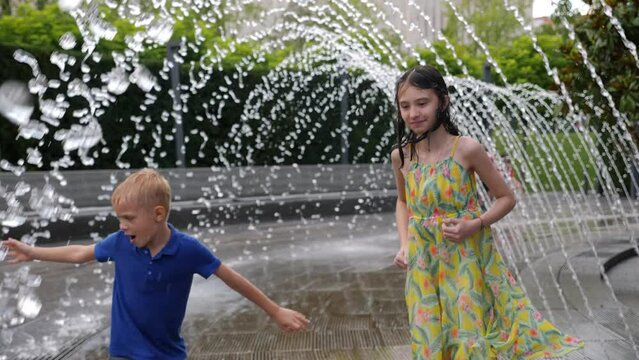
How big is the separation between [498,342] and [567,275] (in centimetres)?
366

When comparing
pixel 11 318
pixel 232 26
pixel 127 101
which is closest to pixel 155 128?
pixel 127 101

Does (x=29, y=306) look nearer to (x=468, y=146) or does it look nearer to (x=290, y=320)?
(x=290, y=320)

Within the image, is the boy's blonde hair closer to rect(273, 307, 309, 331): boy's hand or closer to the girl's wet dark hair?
rect(273, 307, 309, 331): boy's hand

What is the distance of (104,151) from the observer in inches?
582

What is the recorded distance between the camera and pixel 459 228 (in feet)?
9.10

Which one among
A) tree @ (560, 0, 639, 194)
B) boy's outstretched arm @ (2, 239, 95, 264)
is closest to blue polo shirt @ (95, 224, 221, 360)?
boy's outstretched arm @ (2, 239, 95, 264)

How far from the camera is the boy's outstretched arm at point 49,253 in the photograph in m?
2.68

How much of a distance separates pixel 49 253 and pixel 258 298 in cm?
78

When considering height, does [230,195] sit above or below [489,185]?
below

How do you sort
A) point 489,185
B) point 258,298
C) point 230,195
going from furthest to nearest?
point 230,195 → point 489,185 → point 258,298

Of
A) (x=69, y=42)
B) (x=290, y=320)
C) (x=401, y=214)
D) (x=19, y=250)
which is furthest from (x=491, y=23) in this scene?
(x=19, y=250)

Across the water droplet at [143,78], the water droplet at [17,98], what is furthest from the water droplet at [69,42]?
the water droplet at [143,78]

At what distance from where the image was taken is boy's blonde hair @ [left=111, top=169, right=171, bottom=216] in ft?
8.00

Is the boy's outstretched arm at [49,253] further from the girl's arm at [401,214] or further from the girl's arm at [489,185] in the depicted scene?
the girl's arm at [489,185]
